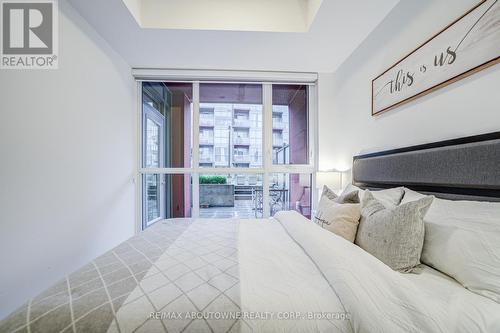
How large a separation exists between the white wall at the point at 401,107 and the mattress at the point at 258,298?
3.20 ft

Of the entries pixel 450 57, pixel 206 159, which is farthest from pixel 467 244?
pixel 206 159

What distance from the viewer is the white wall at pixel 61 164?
4.38 feet

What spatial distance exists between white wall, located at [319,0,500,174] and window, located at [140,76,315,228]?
0.46 metres

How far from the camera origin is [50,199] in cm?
157

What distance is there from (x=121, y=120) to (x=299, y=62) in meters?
2.43

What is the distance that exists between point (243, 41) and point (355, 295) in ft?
7.97

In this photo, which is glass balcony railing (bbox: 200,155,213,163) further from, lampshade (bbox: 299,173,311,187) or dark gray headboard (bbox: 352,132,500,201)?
dark gray headboard (bbox: 352,132,500,201)

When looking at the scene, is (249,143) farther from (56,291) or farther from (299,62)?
(56,291)

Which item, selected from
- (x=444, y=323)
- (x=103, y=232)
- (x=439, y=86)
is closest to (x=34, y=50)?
(x=103, y=232)

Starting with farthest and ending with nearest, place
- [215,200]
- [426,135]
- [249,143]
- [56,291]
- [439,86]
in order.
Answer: [215,200]
[249,143]
[426,135]
[439,86]
[56,291]

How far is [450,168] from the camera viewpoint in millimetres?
1197

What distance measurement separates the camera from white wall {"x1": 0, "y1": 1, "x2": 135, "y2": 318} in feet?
4.38

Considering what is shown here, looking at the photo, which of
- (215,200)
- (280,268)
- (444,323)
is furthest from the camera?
(215,200)

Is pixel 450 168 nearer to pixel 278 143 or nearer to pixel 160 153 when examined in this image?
pixel 278 143
